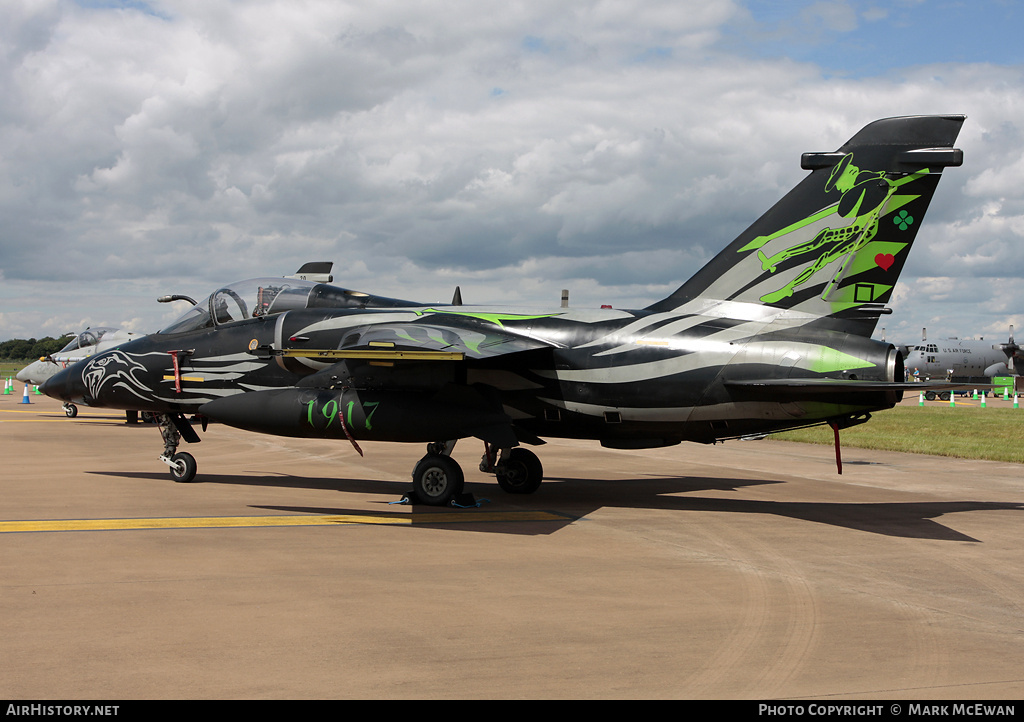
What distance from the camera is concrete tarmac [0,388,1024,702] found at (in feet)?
16.3

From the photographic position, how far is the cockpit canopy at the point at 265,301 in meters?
13.3

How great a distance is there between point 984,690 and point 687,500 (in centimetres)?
827

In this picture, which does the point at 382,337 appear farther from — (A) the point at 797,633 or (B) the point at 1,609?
(A) the point at 797,633

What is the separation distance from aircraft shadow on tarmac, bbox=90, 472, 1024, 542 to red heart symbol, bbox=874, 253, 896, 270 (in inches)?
132

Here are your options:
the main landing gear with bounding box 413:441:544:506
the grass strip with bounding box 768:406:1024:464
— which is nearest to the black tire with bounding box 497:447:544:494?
the main landing gear with bounding box 413:441:544:506

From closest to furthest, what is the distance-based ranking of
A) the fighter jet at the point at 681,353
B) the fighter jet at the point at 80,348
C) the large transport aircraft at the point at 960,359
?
the fighter jet at the point at 681,353, the fighter jet at the point at 80,348, the large transport aircraft at the point at 960,359

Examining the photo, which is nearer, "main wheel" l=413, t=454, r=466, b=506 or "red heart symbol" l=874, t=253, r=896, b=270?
"red heart symbol" l=874, t=253, r=896, b=270

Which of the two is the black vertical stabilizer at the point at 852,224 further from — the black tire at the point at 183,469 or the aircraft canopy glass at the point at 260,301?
the black tire at the point at 183,469

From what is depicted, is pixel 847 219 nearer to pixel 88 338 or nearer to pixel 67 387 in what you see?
pixel 67 387

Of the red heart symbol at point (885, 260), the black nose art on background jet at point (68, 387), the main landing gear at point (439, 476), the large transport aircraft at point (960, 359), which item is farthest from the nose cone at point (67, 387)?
the large transport aircraft at point (960, 359)

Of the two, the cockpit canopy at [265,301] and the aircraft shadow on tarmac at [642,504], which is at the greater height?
the cockpit canopy at [265,301]

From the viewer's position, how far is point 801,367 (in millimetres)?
10734

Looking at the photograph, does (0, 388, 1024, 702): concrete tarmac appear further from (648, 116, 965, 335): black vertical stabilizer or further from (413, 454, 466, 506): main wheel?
(648, 116, 965, 335): black vertical stabilizer

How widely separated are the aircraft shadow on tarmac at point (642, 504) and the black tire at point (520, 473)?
0.23 m
